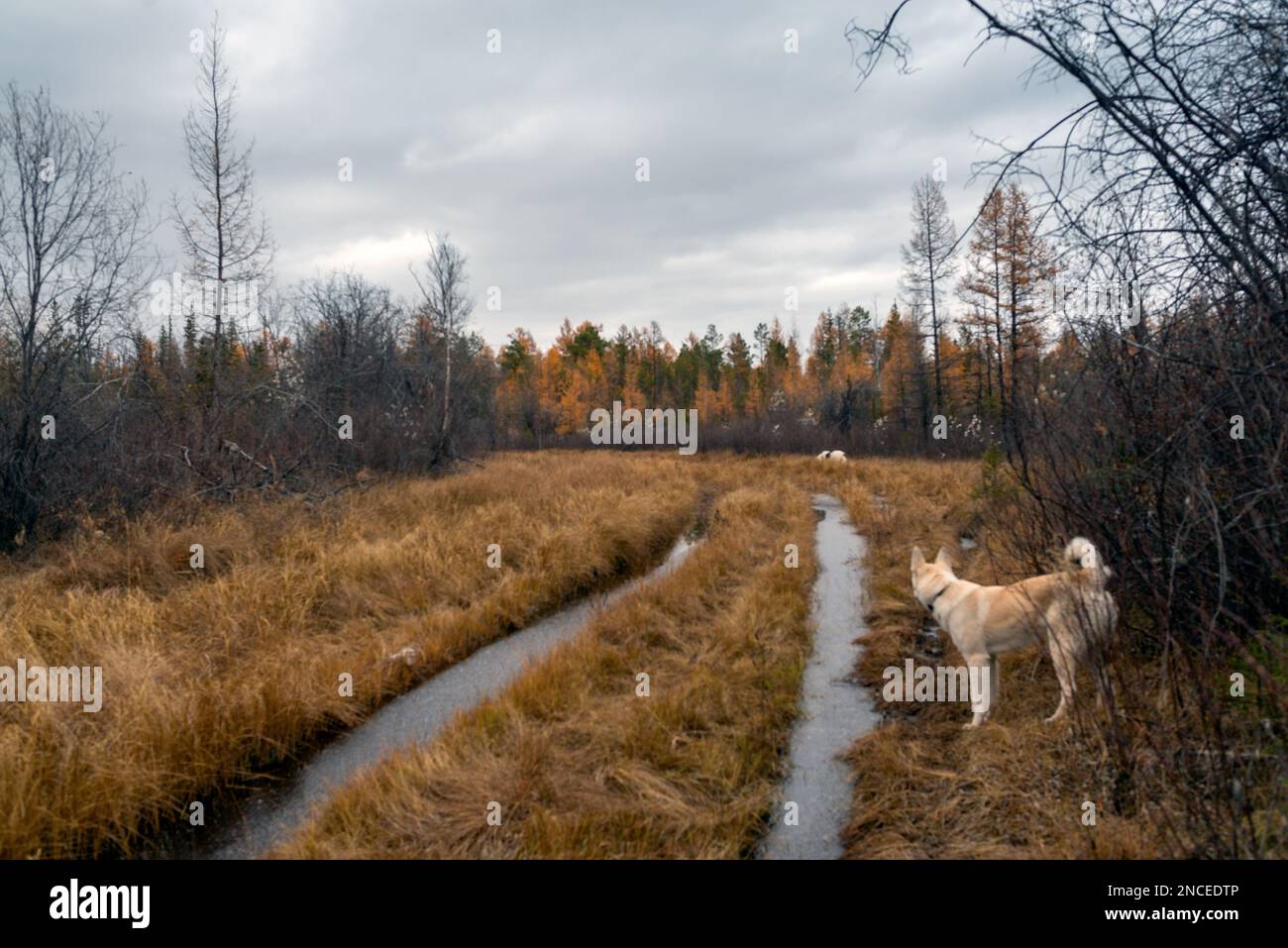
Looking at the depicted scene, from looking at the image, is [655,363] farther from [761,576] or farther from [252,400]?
[761,576]

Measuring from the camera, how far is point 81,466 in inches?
327

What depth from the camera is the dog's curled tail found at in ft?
11.7

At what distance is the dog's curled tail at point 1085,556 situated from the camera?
3559 mm

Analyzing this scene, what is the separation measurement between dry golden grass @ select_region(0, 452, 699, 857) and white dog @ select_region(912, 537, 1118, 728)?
15.1ft

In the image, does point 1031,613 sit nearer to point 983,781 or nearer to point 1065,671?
point 1065,671

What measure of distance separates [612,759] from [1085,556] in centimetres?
307

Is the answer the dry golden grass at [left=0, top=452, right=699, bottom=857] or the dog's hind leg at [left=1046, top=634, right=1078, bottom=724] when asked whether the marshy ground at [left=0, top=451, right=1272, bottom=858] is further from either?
the dog's hind leg at [left=1046, top=634, right=1078, bottom=724]

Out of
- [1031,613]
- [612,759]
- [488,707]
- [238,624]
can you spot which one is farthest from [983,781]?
[238,624]

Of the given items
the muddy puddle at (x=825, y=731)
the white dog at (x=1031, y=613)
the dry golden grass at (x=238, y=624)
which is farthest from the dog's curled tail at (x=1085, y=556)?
the dry golden grass at (x=238, y=624)

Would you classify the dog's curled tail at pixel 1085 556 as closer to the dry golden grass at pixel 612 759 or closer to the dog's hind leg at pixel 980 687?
the dog's hind leg at pixel 980 687

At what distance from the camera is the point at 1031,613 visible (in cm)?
388
